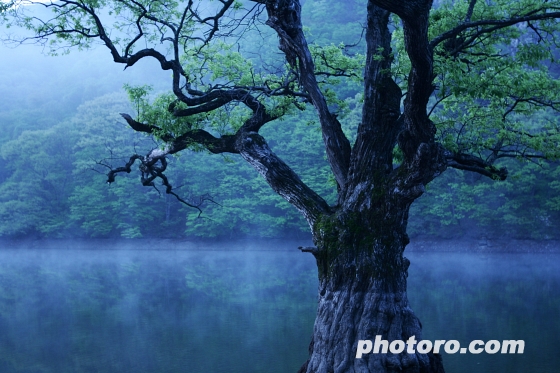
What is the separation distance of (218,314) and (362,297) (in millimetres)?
8830

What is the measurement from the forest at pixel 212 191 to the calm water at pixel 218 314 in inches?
248

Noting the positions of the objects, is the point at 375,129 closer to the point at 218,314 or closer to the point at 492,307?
the point at 218,314

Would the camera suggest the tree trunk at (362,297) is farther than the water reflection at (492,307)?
No

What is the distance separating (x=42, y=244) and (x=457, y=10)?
38.7 metres

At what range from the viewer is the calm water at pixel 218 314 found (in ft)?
36.0

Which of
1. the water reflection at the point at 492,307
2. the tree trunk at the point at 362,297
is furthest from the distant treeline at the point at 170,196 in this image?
the tree trunk at the point at 362,297

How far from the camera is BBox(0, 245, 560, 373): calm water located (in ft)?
36.0

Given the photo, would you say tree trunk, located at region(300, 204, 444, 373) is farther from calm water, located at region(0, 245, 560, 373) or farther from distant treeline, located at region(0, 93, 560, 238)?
distant treeline, located at region(0, 93, 560, 238)

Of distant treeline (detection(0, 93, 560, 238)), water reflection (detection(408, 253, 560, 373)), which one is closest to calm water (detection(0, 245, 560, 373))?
water reflection (detection(408, 253, 560, 373))

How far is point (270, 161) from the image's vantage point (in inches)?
346

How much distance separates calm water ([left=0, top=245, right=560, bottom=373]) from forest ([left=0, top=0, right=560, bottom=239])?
20.6ft

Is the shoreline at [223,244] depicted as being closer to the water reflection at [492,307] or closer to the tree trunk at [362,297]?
the water reflection at [492,307]

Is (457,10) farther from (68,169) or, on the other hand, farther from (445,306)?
(68,169)

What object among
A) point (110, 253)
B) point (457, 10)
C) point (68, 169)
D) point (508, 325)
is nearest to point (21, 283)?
point (110, 253)
